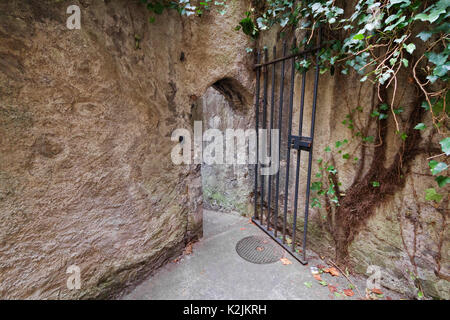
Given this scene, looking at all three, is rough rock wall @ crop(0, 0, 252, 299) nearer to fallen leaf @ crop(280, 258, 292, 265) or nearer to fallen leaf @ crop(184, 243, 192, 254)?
fallen leaf @ crop(184, 243, 192, 254)

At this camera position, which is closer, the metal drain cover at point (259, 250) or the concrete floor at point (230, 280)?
the concrete floor at point (230, 280)

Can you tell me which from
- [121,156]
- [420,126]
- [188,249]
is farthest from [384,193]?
[121,156]

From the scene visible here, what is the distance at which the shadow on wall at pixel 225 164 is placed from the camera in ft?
10.1

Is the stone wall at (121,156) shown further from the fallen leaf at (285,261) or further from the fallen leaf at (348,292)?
the fallen leaf at (285,261)

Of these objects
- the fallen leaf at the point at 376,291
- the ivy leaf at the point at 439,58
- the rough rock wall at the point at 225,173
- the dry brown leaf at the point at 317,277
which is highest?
the ivy leaf at the point at 439,58

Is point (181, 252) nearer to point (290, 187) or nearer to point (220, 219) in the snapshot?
point (220, 219)

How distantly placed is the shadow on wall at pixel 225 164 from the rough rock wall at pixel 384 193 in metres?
0.94

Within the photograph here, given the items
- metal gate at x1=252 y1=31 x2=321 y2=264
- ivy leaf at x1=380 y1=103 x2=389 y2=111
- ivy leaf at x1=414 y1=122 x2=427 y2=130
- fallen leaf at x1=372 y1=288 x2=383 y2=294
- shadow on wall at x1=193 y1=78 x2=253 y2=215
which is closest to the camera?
ivy leaf at x1=414 y1=122 x2=427 y2=130

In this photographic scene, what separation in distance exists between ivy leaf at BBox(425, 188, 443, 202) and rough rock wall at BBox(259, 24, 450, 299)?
0.05 m

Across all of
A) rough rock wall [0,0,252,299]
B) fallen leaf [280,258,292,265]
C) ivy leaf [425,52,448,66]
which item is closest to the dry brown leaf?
fallen leaf [280,258,292,265]

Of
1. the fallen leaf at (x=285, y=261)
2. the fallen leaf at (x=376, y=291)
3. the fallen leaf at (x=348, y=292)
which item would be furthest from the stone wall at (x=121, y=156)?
the fallen leaf at (x=285, y=261)

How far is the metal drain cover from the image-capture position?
240cm

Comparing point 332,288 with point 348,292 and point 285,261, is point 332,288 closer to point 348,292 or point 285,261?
point 348,292

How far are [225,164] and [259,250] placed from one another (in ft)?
4.64
